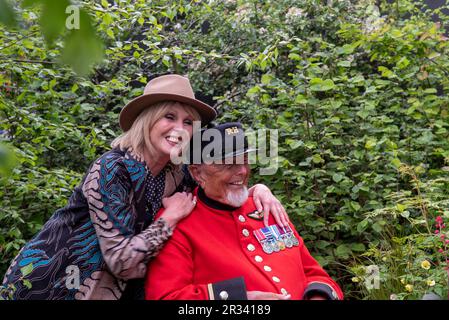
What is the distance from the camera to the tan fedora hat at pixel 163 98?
8.87ft

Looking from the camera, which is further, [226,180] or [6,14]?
[226,180]

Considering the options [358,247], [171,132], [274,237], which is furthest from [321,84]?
[171,132]

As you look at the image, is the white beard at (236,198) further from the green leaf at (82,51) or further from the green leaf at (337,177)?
the green leaf at (82,51)

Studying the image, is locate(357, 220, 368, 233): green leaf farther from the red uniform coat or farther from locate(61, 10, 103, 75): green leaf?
locate(61, 10, 103, 75): green leaf

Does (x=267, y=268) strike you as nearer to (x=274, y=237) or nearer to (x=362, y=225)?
(x=274, y=237)

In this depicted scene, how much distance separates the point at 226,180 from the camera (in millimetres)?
2709

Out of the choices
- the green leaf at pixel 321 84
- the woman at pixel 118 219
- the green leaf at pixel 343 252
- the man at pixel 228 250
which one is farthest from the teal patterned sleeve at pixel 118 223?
the green leaf at pixel 321 84

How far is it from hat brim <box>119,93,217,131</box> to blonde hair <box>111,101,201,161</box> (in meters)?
0.02

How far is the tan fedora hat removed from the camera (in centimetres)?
271

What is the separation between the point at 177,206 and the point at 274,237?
1.62ft

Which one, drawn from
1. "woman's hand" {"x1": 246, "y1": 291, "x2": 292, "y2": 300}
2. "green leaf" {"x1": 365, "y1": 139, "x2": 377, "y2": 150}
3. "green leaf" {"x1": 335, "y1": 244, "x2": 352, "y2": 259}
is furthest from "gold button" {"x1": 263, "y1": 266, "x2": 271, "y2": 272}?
"green leaf" {"x1": 365, "y1": 139, "x2": 377, "y2": 150}

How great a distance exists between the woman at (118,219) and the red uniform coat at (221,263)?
8 cm

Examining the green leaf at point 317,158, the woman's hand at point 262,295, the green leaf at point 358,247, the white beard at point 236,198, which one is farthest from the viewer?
the green leaf at point 317,158
